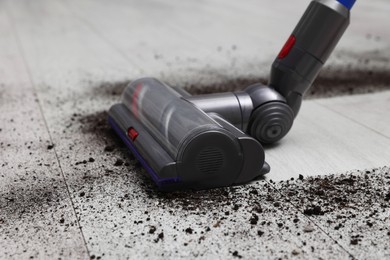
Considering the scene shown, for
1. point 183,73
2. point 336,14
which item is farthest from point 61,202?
point 183,73

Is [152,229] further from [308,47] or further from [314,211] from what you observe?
[308,47]

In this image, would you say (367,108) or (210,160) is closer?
(210,160)

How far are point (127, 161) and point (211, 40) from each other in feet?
9.11

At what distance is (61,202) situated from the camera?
1949 mm

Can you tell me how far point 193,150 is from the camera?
1.92m

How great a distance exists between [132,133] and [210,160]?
1.53ft

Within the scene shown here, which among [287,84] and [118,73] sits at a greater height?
[287,84]

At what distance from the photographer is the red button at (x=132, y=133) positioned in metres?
2.23

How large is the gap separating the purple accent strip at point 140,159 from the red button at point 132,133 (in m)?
0.03

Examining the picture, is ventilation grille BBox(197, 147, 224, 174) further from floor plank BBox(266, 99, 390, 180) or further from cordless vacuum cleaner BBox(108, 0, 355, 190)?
floor plank BBox(266, 99, 390, 180)

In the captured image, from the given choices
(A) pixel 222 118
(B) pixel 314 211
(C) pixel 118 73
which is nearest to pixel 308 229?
(B) pixel 314 211

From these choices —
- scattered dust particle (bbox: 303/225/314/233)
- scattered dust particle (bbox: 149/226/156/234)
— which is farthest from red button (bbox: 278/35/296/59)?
scattered dust particle (bbox: 149/226/156/234)

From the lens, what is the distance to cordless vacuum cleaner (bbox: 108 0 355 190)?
194 cm

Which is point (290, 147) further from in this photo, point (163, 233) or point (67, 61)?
point (67, 61)
